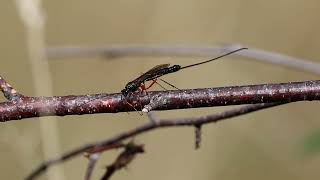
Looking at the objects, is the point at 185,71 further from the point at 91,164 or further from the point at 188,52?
the point at 91,164

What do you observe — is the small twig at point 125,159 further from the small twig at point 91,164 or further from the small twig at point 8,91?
the small twig at point 8,91

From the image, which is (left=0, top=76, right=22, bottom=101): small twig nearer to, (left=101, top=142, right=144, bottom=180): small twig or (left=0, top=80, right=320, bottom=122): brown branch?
(left=0, top=80, right=320, bottom=122): brown branch

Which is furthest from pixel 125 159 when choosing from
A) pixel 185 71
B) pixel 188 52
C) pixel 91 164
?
pixel 185 71

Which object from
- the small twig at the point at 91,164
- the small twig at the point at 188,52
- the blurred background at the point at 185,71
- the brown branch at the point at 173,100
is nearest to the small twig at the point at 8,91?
the brown branch at the point at 173,100

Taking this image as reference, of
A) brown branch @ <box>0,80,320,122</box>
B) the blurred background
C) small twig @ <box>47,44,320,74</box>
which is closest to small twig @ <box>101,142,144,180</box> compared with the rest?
brown branch @ <box>0,80,320,122</box>

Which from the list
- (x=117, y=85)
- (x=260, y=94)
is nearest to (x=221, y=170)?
(x=117, y=85)

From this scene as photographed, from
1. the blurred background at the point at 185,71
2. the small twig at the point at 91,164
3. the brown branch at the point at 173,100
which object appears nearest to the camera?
the brown branch at the point at 173,100

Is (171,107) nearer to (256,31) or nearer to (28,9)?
(28,9)
